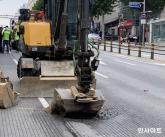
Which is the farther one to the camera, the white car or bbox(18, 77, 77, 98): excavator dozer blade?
bbox(18, 77, 77, 98): excavator dozer blade

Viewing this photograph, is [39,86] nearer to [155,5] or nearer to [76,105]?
[76,105]

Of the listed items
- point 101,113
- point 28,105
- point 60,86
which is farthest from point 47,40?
point 101,113

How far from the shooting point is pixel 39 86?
15.1 metres

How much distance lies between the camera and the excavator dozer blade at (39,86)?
15.0 metres

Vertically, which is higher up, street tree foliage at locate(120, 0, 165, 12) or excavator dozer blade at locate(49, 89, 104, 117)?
street tree foliage at locate(120, 0, 165, 12)

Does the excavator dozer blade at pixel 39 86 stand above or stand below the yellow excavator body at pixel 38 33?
below

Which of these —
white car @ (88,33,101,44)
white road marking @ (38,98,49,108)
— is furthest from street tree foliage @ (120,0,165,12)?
white road marking @ (38,98,49,108)

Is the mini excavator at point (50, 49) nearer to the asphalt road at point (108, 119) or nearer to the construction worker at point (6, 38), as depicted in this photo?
the asphalt road at point (108, 119)

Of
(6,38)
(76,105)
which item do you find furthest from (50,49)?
(6,38)

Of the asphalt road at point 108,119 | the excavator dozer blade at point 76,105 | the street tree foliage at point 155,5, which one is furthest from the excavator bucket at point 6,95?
the street tree foliage at point 155,5

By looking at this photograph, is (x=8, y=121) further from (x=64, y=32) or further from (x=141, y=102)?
(x=64, y=32)

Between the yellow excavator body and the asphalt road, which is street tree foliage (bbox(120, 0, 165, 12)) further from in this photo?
the yellow excavator body

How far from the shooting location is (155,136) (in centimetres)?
968

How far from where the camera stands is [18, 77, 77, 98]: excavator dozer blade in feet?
49.3
